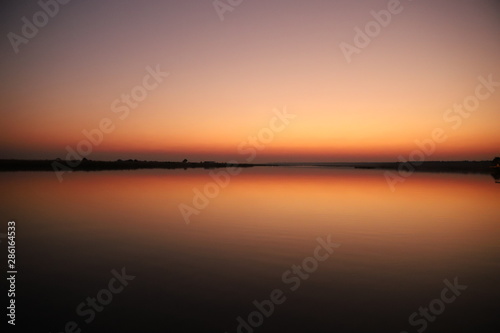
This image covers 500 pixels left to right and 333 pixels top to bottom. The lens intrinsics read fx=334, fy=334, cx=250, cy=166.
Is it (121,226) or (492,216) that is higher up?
(121,226)

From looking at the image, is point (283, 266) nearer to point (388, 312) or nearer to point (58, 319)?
point (388, 312)

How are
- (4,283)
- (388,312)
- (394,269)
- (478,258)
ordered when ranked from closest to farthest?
(388,312), (4,283), (394,269), (478,258)

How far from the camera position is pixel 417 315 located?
7.49 m

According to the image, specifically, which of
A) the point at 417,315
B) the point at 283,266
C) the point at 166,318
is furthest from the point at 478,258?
the point at 166,318

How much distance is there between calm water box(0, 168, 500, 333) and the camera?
23.8 ft

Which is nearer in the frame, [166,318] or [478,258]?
[166,318]

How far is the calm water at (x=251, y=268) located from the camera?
724 centimetres

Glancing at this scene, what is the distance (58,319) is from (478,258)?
13.0 m

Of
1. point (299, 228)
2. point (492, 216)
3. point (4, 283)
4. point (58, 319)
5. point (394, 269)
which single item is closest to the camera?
point (58, 319)

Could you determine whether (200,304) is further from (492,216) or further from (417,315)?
(492,216)

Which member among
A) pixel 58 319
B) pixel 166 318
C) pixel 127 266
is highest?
pixel 127 266

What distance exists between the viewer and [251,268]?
1048 centimetres

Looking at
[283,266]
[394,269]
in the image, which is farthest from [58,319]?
[394,269]

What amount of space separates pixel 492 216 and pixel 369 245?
1192 cm
